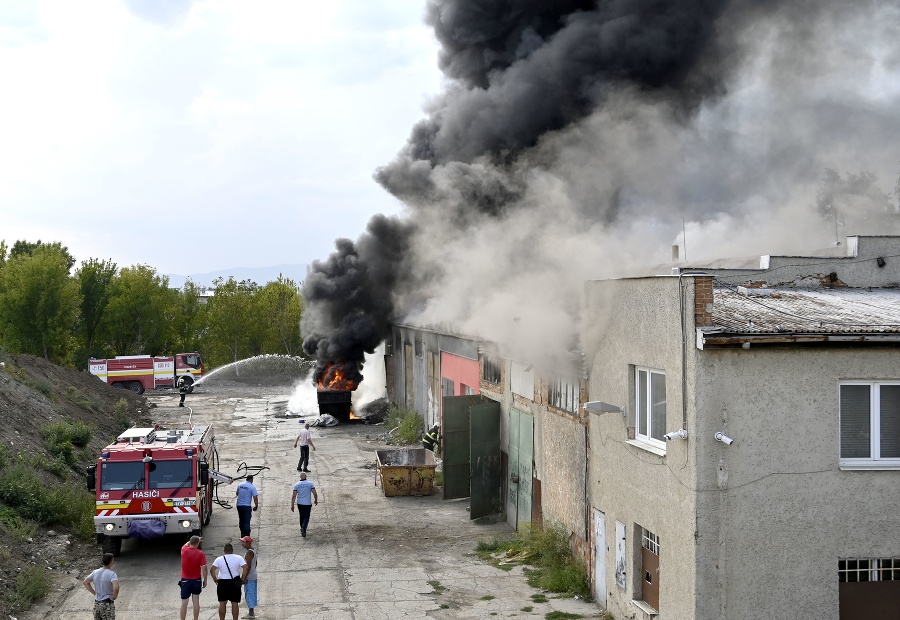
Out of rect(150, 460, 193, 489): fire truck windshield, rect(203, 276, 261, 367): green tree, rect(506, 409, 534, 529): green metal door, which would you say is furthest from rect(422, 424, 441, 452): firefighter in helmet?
rect(203, 276, 261, 367): green tree

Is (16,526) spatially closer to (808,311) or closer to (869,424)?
(808,311)

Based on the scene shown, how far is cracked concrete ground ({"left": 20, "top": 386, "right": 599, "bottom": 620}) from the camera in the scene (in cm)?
1207

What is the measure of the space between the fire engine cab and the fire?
1983 centimetres

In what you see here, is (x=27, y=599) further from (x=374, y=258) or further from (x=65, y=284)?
(x=65, y=284)

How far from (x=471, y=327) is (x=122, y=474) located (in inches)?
360

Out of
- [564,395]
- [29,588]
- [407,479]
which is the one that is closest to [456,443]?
[407,479]

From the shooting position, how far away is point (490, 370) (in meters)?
19.0

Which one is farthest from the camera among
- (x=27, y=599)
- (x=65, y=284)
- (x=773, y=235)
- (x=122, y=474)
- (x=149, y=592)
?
(x=65, y=284)

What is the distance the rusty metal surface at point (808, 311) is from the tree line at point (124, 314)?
48.5m

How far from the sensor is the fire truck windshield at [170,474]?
1430 centimetres

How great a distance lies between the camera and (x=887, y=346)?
28.4 feet

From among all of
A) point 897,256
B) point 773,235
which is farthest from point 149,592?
point 773,235

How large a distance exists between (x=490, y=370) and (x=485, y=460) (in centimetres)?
219

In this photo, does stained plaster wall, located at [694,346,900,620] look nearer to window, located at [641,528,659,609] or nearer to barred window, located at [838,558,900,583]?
barred window, located at [838,558,900,583]
